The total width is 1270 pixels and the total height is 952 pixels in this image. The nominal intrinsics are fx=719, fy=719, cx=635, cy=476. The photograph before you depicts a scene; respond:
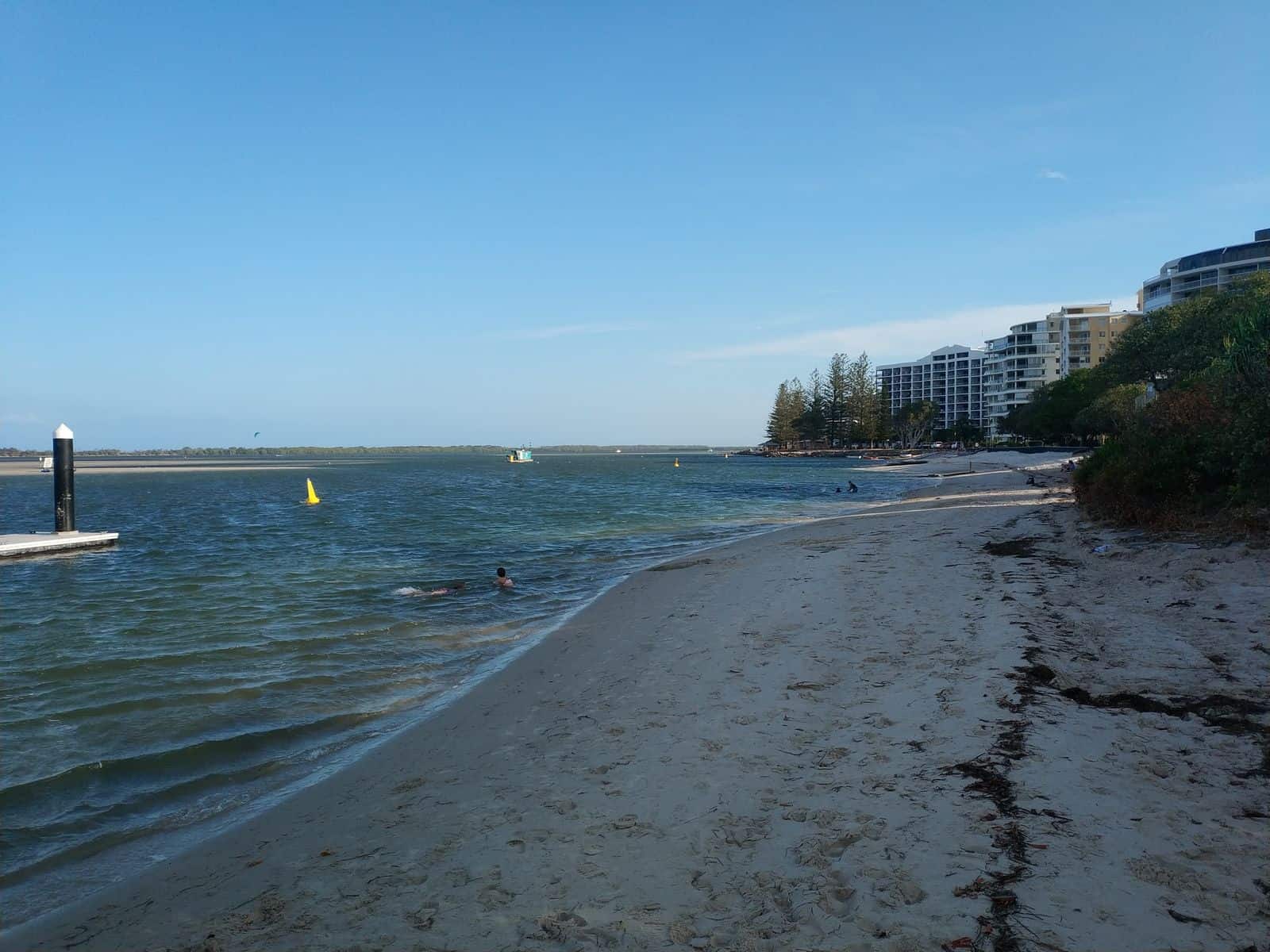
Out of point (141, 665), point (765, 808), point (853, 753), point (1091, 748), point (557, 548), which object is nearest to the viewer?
point (765, 808)

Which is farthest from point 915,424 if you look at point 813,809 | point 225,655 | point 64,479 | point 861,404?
point 813,809

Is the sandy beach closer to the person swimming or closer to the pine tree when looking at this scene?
the person swimming

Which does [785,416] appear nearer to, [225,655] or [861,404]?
[861,404]

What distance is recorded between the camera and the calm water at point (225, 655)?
5.94 meters

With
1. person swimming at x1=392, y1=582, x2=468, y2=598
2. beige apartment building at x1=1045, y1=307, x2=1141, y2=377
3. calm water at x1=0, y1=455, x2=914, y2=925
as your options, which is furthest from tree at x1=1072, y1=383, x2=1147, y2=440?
beige apartment building at x1=1045, y1=307, x2=1141, y2=377

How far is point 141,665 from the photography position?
992 centimetres

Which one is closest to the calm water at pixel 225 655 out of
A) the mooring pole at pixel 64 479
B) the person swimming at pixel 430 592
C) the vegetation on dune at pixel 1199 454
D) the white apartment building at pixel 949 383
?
the person swimming at pixel 430 592

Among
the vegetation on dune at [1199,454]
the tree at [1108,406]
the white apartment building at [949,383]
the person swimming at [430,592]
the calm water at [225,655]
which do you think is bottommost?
the calm water at [225,655]

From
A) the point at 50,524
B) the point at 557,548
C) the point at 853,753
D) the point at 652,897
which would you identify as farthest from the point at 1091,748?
the point at 50,524

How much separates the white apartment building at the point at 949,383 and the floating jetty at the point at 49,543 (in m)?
142

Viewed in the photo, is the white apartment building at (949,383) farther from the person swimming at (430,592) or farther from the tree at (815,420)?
the person swimming at (430,592)

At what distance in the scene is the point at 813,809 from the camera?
4.29m

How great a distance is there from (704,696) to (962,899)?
3.64 m

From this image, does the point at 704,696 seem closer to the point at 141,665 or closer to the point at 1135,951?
the point at 1135,951
